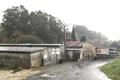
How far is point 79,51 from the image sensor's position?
48.6 meters

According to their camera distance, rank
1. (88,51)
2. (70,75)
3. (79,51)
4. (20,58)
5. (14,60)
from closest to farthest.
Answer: (70,75), (20,58), (14,60), (79,51), (88,51)

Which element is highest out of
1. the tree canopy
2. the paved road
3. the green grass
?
the tree canopy

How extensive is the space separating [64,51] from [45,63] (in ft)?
31.9

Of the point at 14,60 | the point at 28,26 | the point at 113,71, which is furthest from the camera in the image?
the point at 28,26

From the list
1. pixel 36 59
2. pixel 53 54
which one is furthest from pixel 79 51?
pixel 36 59

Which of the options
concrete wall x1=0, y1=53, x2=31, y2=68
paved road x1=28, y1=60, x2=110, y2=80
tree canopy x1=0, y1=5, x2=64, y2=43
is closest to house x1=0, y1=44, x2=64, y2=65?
concrete wall x1=0, y1=53, x2=31, y2=68

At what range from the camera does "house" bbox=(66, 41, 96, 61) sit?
48.3 meters

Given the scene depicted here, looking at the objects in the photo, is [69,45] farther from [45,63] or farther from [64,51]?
[45,63]

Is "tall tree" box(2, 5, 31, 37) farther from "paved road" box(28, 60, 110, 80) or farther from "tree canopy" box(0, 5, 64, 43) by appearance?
"paved road" box(28, 60, 110, 80)

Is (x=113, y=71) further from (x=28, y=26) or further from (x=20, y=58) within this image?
(x=28, y=26)

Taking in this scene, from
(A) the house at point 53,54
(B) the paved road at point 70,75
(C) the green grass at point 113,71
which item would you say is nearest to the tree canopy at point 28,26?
(A) the house at point 53,54

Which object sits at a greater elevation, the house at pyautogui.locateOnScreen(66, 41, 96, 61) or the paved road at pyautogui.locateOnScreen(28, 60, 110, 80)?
the house at pyautogui.locateOnScreen(66, 41, 96, 61)

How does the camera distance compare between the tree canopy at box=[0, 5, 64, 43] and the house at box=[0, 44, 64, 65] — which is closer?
the house at box=[0, 44, 64, 65]

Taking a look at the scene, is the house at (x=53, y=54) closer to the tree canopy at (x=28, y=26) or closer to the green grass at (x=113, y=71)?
the green grass at (x=113, y=71)
